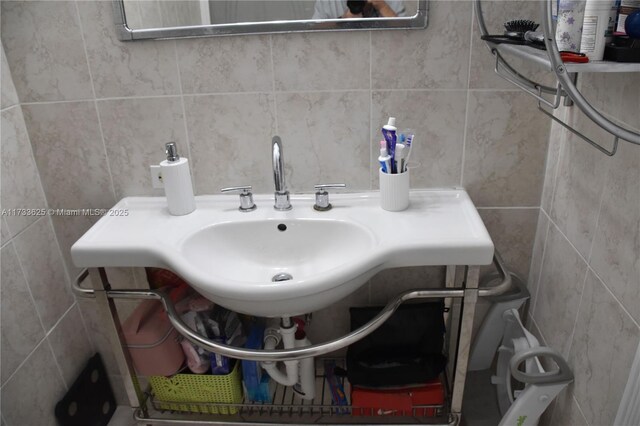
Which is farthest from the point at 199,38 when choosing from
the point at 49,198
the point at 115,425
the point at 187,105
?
the point at 115,425

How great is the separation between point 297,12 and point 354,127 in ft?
1.03

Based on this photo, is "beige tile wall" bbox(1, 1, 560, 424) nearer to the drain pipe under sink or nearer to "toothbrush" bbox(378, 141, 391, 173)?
"toothbrush" bbox(378, 141, 391, 173)

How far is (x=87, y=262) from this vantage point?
109 cm

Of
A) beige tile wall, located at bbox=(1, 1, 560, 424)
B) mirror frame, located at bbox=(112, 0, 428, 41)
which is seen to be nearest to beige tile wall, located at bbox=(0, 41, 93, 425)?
beige tile wall, located at bbox=(1, 1, 560, 424)

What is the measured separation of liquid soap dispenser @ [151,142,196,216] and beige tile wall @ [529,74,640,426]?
3.08ft

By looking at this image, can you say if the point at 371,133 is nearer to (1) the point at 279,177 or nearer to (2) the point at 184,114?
(1) the point at 279,177

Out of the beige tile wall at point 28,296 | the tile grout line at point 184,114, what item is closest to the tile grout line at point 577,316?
the tile grout line at point 184,114

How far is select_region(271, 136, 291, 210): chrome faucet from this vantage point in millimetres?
1110

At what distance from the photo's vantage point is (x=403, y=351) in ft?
4.33

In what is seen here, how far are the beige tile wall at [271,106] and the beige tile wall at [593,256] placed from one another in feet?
0.39

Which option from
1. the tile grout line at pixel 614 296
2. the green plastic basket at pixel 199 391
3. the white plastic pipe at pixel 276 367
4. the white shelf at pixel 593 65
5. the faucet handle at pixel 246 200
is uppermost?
the white shelf at pixel 593 65

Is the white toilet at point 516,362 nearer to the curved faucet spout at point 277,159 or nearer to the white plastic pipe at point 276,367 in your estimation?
the white plastic pipe at point 276,367

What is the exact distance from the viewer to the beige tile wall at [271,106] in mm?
1145

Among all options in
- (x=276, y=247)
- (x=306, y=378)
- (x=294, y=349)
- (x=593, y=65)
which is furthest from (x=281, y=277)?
(x=593, y=65)
